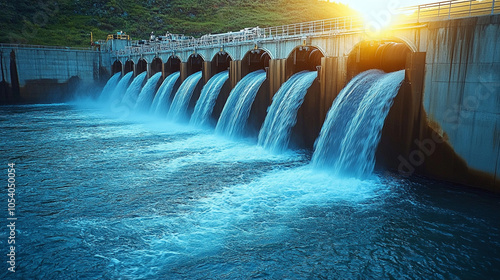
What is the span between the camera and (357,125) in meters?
19.1

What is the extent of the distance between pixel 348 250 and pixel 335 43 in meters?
15.6

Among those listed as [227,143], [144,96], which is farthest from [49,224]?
[144,96]

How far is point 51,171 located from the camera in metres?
19.9

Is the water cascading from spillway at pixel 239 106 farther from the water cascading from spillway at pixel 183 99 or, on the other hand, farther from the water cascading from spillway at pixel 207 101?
the water cascading from spillway at pixel 183 99

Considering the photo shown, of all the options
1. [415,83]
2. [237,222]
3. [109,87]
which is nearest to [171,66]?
[109,87]

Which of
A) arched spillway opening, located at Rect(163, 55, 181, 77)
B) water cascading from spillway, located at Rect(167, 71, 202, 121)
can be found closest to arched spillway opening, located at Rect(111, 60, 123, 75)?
arched spillway opening, located at Rect(163, 55, 181, 77)

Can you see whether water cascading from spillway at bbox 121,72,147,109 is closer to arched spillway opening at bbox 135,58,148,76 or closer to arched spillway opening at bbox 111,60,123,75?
arched spillway opening at bbox 135,58,148,76

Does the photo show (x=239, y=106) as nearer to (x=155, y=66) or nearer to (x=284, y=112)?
(x=284, y=112)

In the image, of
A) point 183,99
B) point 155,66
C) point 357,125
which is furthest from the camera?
point 155,66

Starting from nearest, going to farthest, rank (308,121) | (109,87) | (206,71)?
1. (308,121)
2. (206,71)
3. (109,87)

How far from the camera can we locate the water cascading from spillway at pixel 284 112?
2469cm

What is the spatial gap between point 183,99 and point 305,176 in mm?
23266

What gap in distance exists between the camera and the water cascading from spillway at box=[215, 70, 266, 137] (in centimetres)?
2884

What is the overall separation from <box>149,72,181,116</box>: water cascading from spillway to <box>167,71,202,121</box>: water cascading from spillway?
2.55 metres
